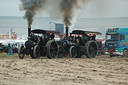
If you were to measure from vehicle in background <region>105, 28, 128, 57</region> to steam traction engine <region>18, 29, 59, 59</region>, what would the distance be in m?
8.35

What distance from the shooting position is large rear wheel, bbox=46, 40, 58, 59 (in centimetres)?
1960

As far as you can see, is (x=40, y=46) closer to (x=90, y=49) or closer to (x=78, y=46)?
(x=78, y=46)

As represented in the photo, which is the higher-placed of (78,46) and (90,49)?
(78,46)

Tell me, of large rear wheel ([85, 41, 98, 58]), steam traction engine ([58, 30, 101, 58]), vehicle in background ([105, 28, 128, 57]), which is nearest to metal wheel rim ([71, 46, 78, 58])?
steam traction engine ([58, 30, 101, 58])

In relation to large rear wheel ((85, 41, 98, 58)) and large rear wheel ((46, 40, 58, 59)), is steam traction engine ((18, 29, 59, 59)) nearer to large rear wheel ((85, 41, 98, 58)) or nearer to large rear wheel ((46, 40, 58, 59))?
large rear wheel ((46, 40, 58, 59))

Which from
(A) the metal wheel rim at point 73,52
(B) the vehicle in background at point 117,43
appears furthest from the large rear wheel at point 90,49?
(B) the vehicle in background at point 117,43

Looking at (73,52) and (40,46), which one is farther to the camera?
(73,52)

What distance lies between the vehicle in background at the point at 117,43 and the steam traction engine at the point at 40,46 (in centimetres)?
835

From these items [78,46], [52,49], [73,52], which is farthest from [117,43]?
[52,49]

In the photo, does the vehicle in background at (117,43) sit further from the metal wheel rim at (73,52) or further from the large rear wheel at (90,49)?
the metal wheel rim at (73,52)

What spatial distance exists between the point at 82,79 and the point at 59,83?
3.82ft

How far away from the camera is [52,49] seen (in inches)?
789

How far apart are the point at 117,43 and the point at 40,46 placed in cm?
966

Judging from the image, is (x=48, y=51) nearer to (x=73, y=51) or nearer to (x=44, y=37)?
(x=44, y=37)
